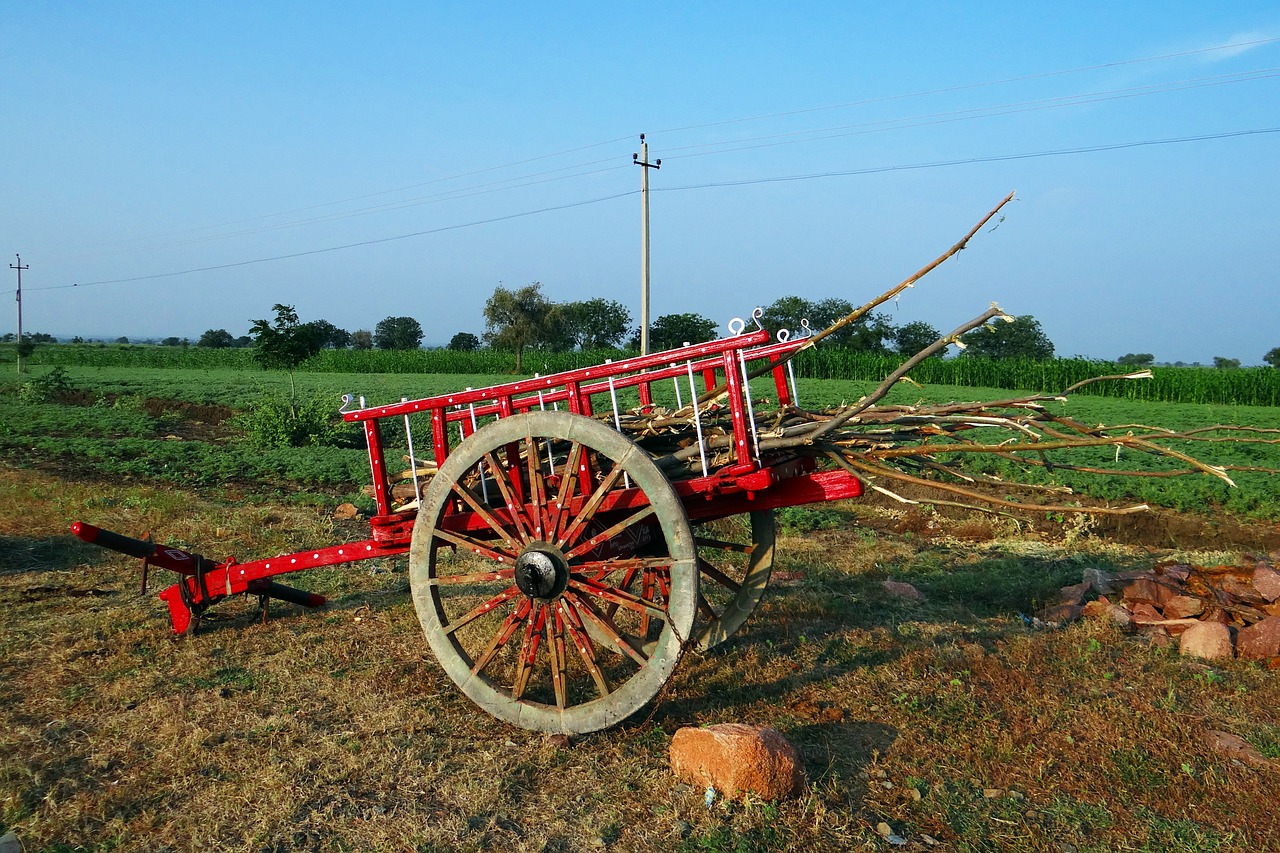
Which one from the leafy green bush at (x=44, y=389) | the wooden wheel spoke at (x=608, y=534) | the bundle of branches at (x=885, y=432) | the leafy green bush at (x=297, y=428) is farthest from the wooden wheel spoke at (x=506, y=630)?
the leafy green bush at (x=44, y=389)

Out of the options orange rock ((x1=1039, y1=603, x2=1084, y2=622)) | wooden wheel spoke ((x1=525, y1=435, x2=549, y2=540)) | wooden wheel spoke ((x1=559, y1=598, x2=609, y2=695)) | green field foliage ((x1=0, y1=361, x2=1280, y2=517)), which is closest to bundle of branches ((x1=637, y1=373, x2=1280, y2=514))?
wooden wheel spoke ((x1=525, y1=435, x2=549, y2=540))

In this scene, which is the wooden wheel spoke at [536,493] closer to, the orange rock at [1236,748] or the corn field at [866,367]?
the orange rock at [1236,748]

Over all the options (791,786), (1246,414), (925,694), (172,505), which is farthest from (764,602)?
(1246,414)

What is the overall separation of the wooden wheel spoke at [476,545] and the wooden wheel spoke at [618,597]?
0.46 m

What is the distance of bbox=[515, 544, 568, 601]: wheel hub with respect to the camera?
438 centimetres

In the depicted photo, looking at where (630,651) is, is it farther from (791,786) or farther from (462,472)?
(462,472)

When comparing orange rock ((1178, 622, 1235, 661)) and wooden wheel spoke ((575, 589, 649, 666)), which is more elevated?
wooden wheel spoke ((575, 589, 649, 666))

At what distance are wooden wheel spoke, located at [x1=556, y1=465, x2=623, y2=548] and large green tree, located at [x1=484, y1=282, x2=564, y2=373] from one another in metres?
46.4

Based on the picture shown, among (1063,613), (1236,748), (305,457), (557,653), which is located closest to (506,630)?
(557,653)

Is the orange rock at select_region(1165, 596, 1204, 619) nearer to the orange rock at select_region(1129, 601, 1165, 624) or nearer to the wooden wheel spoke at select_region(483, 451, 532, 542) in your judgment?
the orange rock at select_region(1129, 601, 1165, 624)

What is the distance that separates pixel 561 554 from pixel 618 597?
0.36 metres

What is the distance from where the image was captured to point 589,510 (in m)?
4.38

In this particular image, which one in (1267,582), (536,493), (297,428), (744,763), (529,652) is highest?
(297,428)

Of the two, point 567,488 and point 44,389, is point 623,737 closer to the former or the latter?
point 567,488
